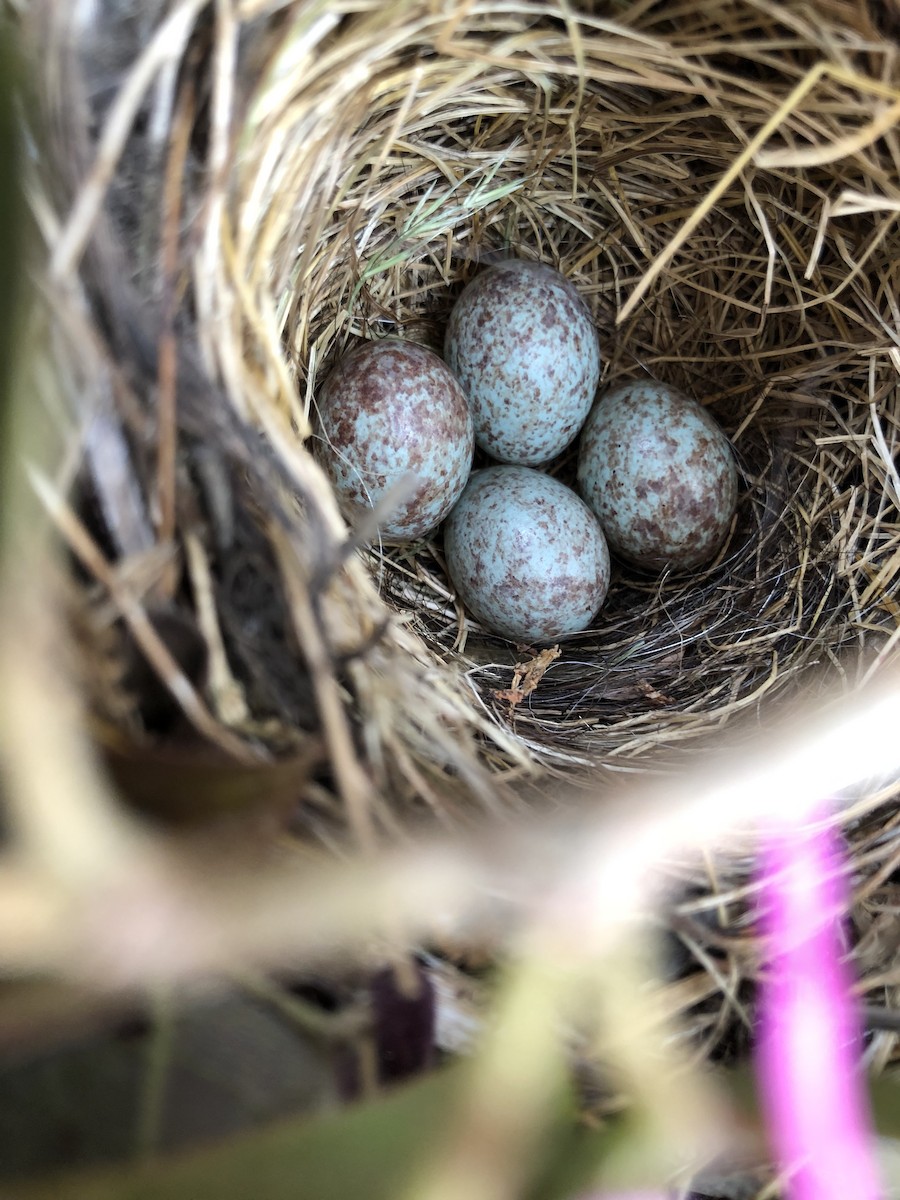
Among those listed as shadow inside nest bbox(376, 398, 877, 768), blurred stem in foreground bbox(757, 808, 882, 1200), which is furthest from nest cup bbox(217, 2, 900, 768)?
blurred stem in foreground bbox(757, 808, 882, 1200)

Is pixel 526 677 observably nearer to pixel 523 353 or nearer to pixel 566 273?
pixel 523 353

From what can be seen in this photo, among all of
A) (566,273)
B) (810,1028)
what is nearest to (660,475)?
(566,273)

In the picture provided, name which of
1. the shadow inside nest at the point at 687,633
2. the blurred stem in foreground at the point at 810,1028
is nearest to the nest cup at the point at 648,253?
the shadow inside nest at the point at 687,633

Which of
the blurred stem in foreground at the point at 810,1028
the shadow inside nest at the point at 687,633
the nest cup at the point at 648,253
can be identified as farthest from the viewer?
the shadow inside nest at the point at 687,633

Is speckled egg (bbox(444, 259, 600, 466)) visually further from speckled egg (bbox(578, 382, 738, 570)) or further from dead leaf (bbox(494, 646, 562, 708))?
dead leaf (bbox(494, 646, 562, 708))

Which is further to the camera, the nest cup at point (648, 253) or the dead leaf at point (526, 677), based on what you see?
the dead leaf at point (526, 677)

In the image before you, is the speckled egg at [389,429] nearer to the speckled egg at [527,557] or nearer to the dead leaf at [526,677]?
the speckled egg at [527,557]

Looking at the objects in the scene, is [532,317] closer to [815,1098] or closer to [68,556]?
[68,556]
